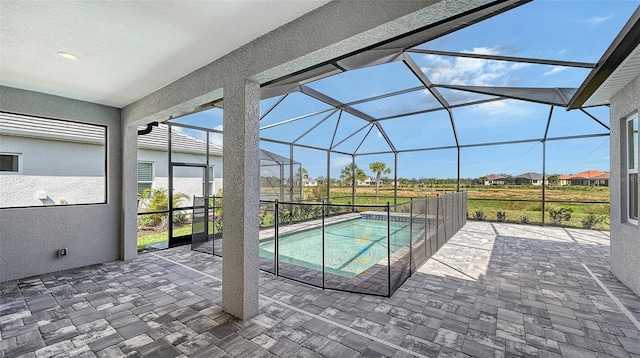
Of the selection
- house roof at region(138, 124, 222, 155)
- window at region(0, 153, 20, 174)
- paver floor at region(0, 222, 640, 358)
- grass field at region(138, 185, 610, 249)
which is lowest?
paver floor at region(0, 222, 640, 358)

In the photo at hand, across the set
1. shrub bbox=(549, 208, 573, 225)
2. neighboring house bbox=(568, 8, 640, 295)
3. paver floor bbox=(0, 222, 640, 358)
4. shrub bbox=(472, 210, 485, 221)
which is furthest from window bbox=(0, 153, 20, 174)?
shrub bbox=(549, 208, 573, 225)

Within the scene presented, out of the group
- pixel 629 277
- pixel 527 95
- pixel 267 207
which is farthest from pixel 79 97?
pixel 629 277

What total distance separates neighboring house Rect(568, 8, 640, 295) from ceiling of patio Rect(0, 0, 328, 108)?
3844 millimetres

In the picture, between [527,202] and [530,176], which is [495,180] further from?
[527,202]

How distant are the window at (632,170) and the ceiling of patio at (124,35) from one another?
4857 millimetres

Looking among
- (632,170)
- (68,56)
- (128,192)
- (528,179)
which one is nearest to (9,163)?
(128,192)

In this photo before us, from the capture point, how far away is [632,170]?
3.77m

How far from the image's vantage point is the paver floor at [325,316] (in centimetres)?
232

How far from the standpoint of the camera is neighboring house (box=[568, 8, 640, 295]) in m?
3.29

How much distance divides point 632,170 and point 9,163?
30.3 feet

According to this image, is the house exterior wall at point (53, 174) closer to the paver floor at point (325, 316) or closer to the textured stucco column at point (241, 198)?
the paver floor at point (325, 316)

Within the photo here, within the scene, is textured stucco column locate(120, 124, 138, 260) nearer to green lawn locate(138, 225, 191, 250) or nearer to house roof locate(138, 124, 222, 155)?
green lawn locate(138, 225, 191, 250)

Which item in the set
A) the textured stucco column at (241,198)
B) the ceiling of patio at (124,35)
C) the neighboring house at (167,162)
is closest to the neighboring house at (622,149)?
the ceiling of patio at (124,35)

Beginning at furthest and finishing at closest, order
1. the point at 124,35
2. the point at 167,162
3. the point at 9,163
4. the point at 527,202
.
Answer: the point at 527,202
the point at 167,162
the point at 9,163
the point at 124,35
